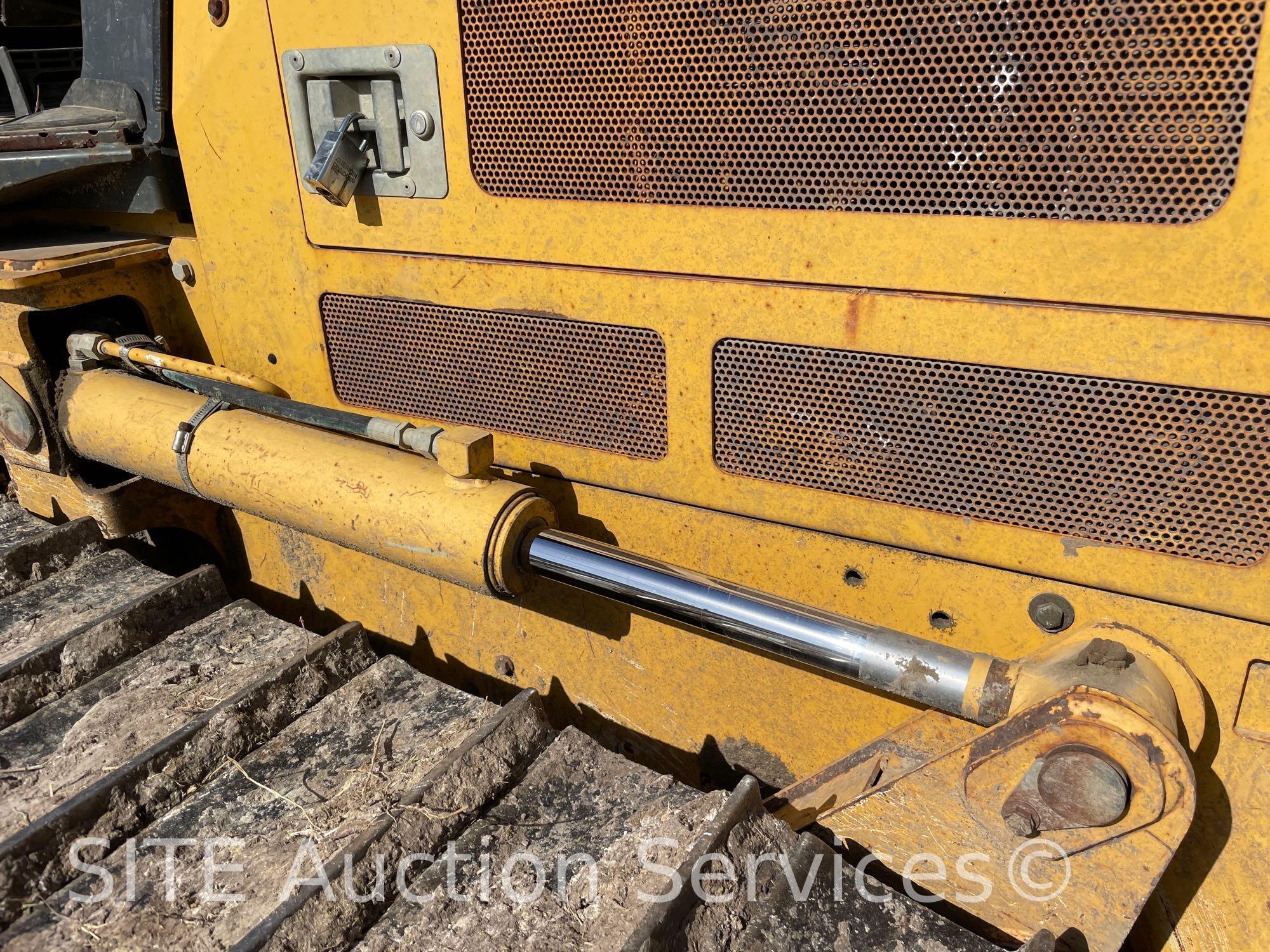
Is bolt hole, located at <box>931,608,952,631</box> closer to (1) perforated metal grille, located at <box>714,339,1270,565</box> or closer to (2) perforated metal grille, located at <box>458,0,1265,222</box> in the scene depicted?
(1) perforated metal grille, located at <box>714,339,1270,565</box>

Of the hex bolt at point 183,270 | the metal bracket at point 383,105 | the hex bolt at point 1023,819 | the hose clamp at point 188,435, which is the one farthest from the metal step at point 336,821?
the metal bracket at point 383,105

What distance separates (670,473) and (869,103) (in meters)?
0.66

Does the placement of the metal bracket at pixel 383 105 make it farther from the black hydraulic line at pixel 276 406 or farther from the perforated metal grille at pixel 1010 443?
the perforated metal grille at pixel 1010 443

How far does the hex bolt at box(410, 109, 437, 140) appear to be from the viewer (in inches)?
60.6

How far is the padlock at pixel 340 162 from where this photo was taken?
4.98ft

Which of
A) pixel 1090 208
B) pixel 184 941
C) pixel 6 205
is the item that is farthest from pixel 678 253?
pixel 6 205

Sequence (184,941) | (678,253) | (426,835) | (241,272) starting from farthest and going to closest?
1. (241,272)
2. (678,253)
3. (426,835)
4. (184,941)

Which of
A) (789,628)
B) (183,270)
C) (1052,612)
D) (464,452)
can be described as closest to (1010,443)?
(1052,612)

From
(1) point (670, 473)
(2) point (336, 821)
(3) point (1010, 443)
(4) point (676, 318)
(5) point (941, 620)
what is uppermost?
(4) point (676, 318)

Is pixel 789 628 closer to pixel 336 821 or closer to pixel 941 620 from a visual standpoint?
pixel 941 620

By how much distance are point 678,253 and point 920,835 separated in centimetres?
93

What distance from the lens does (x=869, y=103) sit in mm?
1209

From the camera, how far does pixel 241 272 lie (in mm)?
1892

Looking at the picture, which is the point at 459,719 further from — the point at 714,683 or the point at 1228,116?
the point at 1228,116
